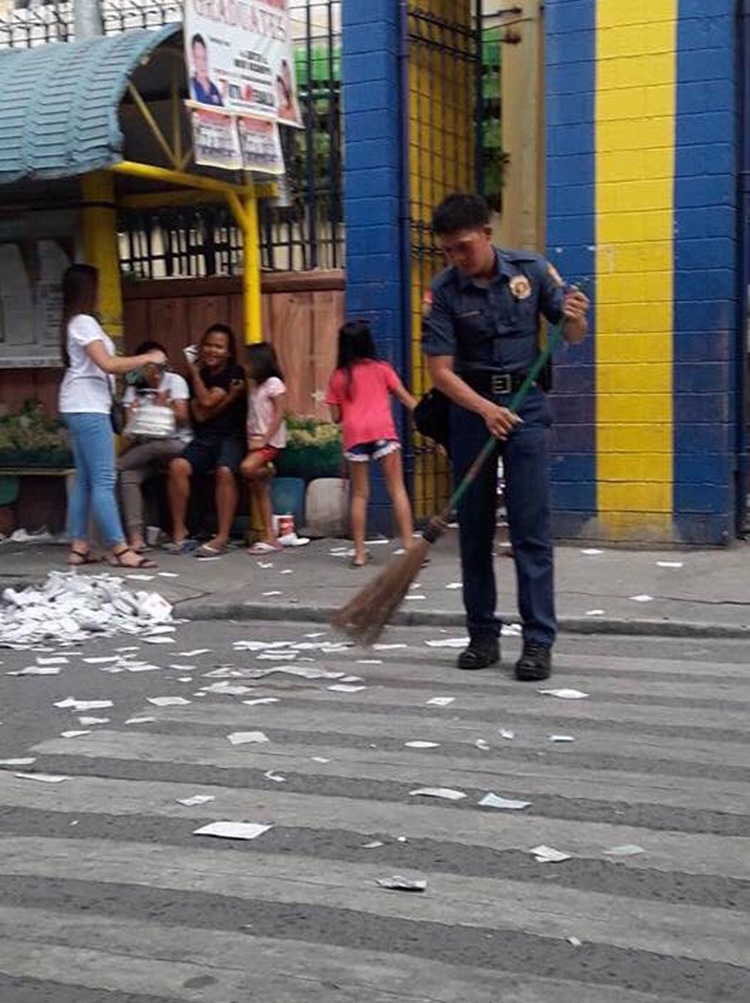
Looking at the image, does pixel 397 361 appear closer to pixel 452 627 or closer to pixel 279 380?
pixel 279 380

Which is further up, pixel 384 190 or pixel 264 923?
pixel 384 190

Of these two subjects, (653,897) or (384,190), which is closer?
(653,897)

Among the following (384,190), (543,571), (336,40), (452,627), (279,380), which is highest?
(336,40)

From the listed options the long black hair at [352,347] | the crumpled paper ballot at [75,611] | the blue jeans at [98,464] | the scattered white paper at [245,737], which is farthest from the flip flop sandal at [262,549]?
the scattered white paper at [245,737]

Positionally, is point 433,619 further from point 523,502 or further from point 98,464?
point 98,464

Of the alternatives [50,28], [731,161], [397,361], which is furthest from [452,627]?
[50,28]

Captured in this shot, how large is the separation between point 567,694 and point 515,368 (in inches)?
59.3

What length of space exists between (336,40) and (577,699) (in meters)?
6.94

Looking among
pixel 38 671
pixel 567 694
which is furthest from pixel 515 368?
pixel 38 671

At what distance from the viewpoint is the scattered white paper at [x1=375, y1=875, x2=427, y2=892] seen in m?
3.91

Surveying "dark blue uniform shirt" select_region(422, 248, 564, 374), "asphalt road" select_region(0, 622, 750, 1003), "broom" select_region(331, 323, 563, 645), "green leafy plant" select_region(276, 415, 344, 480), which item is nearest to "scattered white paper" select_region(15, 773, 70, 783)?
"asphalt road" select_region(0, 622, 750, 1003)

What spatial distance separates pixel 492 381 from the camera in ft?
21.6

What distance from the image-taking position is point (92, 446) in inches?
385

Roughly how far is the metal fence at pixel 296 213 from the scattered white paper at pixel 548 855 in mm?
7332
